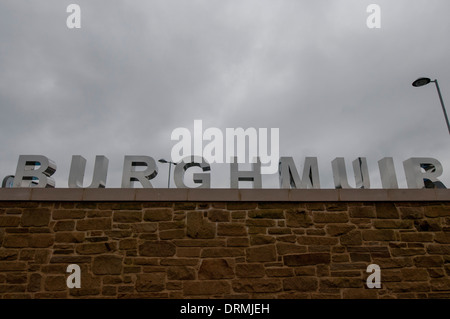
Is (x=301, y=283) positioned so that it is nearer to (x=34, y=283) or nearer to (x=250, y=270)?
(x=250, y=270)

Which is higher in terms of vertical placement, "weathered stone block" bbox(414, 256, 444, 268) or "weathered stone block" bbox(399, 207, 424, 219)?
"weathered stone block" bbox(399, 207, 424, 219)

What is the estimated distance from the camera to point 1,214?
6086mm

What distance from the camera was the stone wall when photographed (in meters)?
5.69

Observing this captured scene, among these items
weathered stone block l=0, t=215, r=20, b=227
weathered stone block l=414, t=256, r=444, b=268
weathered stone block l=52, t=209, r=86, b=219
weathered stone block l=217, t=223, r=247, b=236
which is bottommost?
weathered stone block l=414, t=256, r=444, b=268

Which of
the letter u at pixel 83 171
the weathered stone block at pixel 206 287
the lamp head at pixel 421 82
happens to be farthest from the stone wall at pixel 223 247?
the lamp head at pixel 421 82

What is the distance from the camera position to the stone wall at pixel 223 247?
5688mm

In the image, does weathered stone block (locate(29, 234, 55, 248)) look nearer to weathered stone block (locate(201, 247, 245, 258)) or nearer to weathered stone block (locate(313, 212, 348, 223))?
weathered stone block (locate(201, 247, 245, 258))

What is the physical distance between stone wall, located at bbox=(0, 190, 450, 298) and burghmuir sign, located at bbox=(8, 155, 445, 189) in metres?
0.45

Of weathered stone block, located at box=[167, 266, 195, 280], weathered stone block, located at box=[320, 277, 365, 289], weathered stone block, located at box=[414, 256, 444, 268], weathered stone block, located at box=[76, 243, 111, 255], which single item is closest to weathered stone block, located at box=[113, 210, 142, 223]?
weathered stone block, located at box=[76, 243, 111, 255]

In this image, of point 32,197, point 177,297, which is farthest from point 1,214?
point 177,297

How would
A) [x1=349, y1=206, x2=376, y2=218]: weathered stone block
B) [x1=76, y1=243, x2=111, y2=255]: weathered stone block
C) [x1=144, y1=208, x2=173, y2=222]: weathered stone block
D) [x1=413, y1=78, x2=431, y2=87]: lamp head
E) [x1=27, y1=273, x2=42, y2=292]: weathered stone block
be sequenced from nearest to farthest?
[x1=27, y1=273, x2=42, y2=292]: weathered stone block, [x1=76, y1=243, x2=111, y2=255]: weathered stone block, [x1=144, y1=208, x2=173, y2=222]: weathered stone block, [x1=349, y1=206, x2=376, y2=218]: weathered stone block, [x1=413, y1=78, x2=431, y2=87]: lamp head

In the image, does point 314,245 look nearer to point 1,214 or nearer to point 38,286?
point 38,286

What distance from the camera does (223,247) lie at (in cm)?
593

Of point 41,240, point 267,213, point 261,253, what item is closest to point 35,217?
point 41,240
